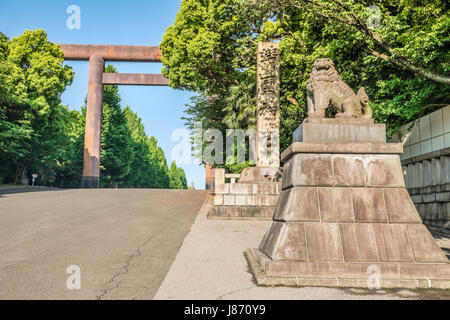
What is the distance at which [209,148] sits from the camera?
20.8m

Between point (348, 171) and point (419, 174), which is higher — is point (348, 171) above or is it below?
below

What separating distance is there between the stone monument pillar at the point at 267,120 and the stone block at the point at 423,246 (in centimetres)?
776

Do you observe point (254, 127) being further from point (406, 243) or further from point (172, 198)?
point (406, 243)

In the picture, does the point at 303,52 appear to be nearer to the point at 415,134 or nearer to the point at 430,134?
the point at 415,134

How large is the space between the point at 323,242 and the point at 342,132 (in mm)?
1788

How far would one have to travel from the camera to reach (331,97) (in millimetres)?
5645

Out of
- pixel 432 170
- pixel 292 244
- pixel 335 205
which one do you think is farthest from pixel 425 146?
pixel 292 244

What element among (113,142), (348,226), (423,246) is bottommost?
(423,246)

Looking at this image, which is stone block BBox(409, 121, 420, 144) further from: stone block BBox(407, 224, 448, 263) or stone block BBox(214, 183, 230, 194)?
stone block BBox(407, 224, 448, 263)

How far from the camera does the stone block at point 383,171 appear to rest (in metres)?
4.94

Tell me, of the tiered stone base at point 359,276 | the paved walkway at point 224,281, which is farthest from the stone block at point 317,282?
the paved walkway at point 224,281

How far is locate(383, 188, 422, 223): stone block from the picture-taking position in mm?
4742

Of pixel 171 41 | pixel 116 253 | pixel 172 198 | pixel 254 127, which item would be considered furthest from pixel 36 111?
pixel 116 253

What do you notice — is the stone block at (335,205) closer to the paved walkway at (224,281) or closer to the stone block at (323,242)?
the stone block at (323,242)
